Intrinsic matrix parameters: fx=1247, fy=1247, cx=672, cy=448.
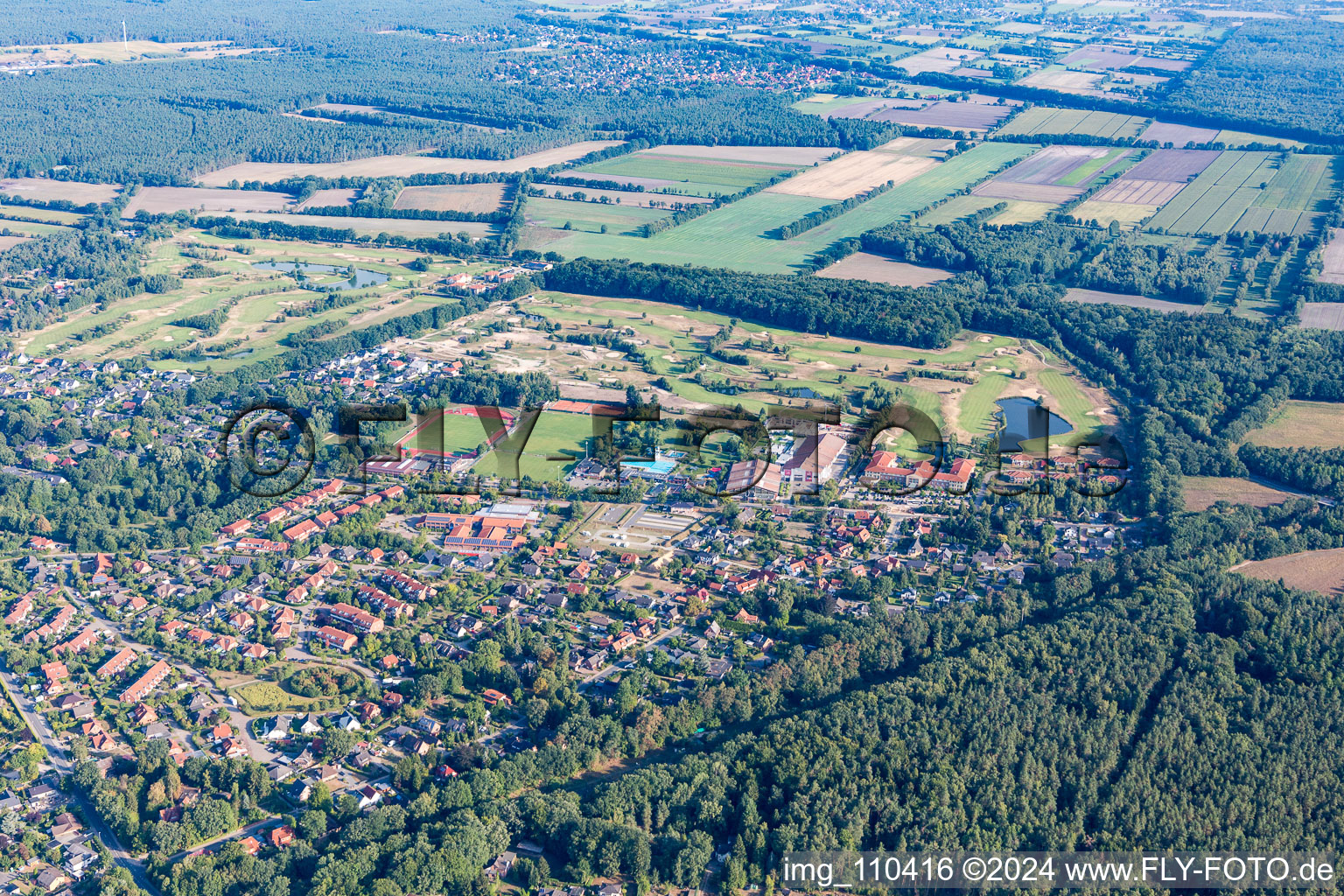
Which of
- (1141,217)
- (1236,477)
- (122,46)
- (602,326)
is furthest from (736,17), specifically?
(1236,477)

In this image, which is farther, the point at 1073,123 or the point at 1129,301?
the point at 1073,123

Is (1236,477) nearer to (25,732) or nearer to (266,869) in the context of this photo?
(266,869)

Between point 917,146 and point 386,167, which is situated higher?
point 917,146

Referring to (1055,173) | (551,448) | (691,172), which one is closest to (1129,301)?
(1055,173)

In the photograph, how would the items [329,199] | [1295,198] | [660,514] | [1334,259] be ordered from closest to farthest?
[660,514] → [1334,259] → [1295,198] → [329,199]

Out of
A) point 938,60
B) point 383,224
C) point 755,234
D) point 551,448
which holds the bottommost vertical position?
point 551,448

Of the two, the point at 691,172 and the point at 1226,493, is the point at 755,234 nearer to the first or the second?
the point at 691,172

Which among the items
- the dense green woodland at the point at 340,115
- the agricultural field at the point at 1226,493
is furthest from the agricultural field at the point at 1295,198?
the agricultural field at the point at 1226,493
